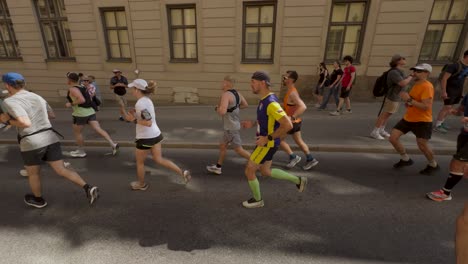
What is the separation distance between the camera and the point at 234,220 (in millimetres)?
3117

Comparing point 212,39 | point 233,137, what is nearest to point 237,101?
point 233,137

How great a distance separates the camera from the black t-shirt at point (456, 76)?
5.29 metres

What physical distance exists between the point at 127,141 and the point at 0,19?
34.2 feet

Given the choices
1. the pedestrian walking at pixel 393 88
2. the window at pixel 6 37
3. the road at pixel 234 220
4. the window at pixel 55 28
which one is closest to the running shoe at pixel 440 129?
the pedestrian walking at pixel 393 88

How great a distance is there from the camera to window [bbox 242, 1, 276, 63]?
8.70 meters

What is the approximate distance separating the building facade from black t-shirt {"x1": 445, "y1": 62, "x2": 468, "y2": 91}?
307cm

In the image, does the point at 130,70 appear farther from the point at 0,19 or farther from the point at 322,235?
the point at 322,235

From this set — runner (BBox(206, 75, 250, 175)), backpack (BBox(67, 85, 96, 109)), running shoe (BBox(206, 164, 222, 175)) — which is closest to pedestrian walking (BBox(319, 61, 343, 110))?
runner (BBox(206, 75, 250, 175))

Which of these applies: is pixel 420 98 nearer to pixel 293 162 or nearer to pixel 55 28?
pixel 293 162

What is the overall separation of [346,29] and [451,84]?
4076 mm

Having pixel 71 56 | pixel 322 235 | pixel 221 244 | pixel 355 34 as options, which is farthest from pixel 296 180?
pixel 71 56

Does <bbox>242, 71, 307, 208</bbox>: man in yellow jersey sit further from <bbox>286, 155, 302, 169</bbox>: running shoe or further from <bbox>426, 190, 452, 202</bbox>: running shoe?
<bbox>426, 190, 452, 202</bbox>: running shoe

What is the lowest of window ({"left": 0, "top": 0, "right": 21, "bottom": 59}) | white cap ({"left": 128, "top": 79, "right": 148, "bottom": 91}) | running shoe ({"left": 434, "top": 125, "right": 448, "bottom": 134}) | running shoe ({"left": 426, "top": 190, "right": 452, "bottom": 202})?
running shoe ({"left": 426, "top": 190, "right": 452, "bottom": 202})

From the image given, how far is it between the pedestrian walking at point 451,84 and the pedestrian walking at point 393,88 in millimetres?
1145
